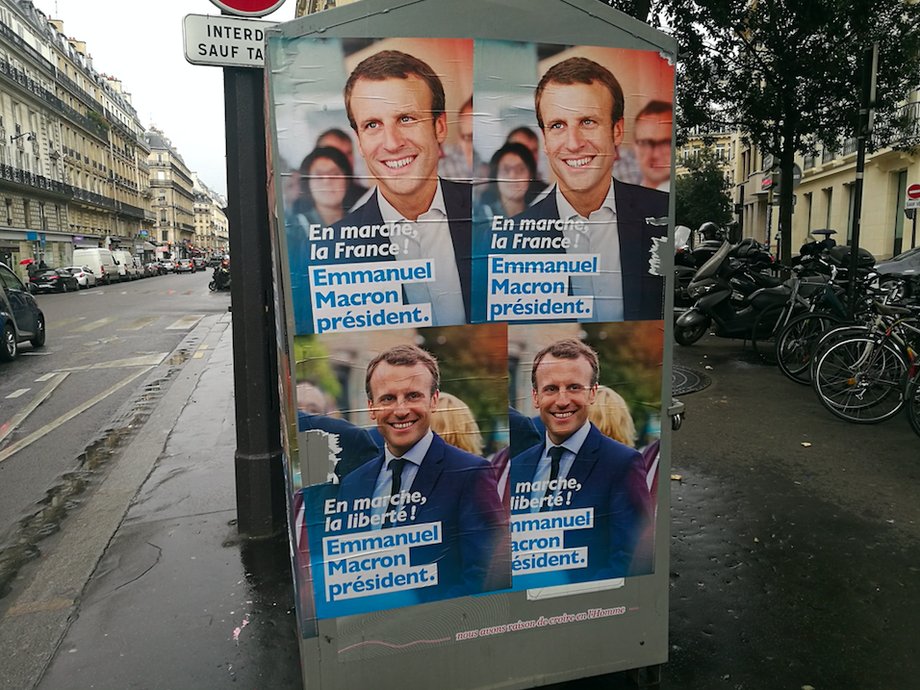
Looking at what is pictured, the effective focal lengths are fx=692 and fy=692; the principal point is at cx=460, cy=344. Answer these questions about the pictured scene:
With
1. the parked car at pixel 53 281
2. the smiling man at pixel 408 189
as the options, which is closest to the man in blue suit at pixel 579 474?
the smiling man at pixel 408 189

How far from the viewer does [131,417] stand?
7.23m

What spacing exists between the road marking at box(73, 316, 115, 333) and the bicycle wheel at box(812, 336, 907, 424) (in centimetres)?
1420

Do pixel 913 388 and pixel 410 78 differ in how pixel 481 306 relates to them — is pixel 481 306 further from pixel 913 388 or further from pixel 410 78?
pixel 913 388

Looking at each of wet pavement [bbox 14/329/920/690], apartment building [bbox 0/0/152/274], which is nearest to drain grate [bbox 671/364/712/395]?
wet pavement [bbox 14/329/920/690]

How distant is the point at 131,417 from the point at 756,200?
44748 mm

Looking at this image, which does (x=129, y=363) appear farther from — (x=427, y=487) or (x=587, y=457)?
(x=587, y=457)

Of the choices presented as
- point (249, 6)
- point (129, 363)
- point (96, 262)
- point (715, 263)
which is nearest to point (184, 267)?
point (96, 262)

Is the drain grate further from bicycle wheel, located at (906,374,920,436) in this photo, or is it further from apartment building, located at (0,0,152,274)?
apartment building, located at (0,0,152,274)

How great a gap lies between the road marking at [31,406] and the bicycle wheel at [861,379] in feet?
24.6

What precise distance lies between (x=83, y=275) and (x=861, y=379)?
3958 centimetres

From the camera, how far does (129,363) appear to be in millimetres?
10656

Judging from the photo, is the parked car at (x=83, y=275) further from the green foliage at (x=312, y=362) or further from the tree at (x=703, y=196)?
the green foliage at (x=312, y=362)

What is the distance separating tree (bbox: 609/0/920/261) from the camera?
10.0 metres

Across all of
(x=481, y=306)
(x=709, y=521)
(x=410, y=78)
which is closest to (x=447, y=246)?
(x=481, y=306)
